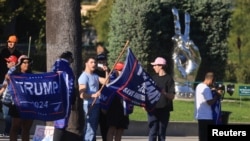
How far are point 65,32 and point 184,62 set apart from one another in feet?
61.3

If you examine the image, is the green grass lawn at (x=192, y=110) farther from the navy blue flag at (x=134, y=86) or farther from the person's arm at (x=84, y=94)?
the person's arm at (x=84, y=94)

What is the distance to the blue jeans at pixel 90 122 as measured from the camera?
43.3 ft

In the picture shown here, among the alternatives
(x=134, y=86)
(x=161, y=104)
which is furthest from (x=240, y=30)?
(x=134, y=86)

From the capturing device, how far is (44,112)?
12.2 m

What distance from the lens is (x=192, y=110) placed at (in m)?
25.3

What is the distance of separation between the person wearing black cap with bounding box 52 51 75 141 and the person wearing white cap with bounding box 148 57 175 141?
2680 mm

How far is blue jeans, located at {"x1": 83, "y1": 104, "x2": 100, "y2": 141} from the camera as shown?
13195 millimetres

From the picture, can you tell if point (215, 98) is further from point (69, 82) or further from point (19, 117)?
Result: point (19, 117)

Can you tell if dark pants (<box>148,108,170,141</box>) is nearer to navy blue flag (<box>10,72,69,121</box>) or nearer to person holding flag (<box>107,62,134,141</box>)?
person holding flag (<box>107,62,134,141</box>)

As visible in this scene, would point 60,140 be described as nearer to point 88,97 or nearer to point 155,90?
point 88,97

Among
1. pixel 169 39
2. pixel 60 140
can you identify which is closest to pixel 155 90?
pixel 60 140

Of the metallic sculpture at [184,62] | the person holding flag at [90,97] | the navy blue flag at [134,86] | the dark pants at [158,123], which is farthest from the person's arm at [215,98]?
the metallic sculpture at [184,62]

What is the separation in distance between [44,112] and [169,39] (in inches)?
859

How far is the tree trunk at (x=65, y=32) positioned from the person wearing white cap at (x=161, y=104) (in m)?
2.33
